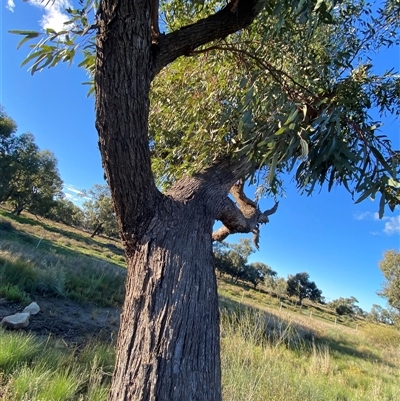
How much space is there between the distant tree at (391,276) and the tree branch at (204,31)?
85.5 ft

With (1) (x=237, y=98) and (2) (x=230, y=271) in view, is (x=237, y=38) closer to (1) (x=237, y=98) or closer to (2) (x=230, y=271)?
(1) (x=237, y=98)

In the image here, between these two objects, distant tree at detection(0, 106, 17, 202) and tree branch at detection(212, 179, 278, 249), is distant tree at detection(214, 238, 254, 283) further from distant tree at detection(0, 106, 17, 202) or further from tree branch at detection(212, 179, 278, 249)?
tree branch at detection(212, 179, 278, 249)

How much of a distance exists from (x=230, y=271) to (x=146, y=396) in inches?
1970

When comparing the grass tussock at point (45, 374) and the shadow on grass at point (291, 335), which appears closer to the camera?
the grass tussock at point (45, 374)

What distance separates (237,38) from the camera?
2.79 m

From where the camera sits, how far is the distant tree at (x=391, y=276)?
70.3ft

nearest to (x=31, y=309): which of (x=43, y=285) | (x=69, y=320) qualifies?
(x=69, y=320)

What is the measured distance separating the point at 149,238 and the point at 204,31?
1.42 meters

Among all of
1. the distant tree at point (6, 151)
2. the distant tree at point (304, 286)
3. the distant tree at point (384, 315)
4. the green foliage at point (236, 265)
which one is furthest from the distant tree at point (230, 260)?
the distant tree at point (6, 151)

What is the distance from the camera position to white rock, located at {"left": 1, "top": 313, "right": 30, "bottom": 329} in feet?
12.4

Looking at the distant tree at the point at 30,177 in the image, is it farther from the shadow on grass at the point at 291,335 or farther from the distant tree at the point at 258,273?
the distant tree at the point at 258,273

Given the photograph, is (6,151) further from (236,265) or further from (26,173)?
(236,265)

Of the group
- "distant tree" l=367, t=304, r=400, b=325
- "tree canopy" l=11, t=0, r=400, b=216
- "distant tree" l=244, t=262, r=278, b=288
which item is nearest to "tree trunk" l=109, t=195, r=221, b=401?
"tree canopy" l=11, t=0, r=400, b=216

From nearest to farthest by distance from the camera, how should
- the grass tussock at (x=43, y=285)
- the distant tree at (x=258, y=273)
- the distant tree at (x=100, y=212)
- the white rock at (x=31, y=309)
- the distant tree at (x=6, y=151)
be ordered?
the white rock at (x=31, y=309) → the grass tussock at (x=43, y=285) → the distant tree at (x=6, y=151) → the distant tree at (x=100, y=212) → the distant tree at (x=258, y=273)
